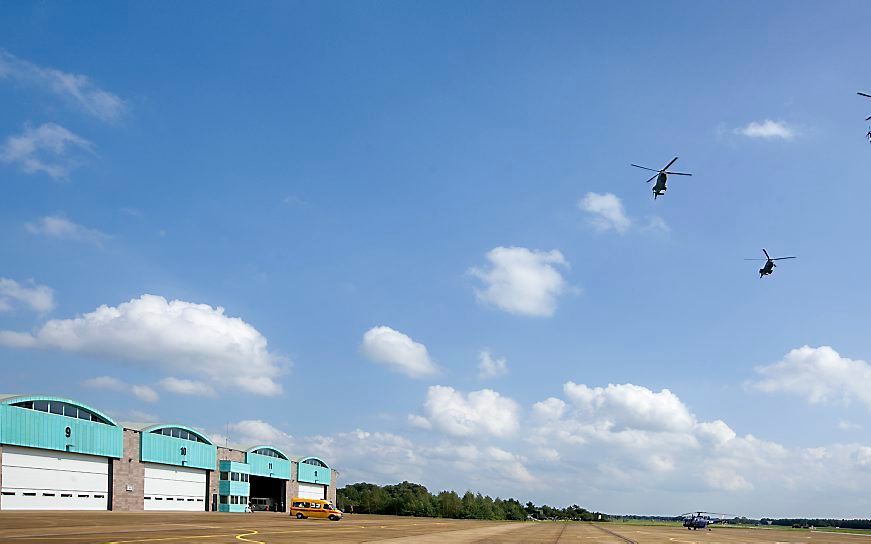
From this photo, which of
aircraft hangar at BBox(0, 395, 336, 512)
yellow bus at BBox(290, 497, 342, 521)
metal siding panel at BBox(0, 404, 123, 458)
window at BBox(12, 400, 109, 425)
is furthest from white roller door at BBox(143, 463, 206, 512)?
yellow bus at BBox(290, 497, 342, 521)

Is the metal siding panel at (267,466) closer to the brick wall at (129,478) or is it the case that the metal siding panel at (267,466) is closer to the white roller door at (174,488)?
the white roller door at (174,488)

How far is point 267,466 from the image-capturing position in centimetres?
12725

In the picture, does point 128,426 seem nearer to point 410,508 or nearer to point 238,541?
point 238,541

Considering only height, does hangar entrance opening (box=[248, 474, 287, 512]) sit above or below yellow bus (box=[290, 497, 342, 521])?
below

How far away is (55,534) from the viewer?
38.6m

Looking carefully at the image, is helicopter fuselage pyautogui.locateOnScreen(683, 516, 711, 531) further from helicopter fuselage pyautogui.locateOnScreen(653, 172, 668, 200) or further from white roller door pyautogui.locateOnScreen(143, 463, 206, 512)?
helicopter fuselage pyautogui.locateOnScreen(653, 172, 668, 200)

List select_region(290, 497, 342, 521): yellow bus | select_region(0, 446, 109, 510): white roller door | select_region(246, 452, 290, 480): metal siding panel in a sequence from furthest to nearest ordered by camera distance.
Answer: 1. select_region(246, 452, 290, 480): metal siding panel
2. select_region(290, 497, 342, 521): yellow bus
3. select_region(0, 446, 109, 510): white roller door

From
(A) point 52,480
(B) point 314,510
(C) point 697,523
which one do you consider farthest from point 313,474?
(A) point 52,480

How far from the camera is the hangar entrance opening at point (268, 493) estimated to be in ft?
434

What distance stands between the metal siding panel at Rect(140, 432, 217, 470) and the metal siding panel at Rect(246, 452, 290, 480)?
11.9 meters

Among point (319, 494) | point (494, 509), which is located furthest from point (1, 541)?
point (494, 509)

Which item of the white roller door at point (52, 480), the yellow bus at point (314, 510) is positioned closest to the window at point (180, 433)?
the white roller door at point (52, 480)

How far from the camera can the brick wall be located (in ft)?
281

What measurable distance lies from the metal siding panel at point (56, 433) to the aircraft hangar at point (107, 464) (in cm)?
10
